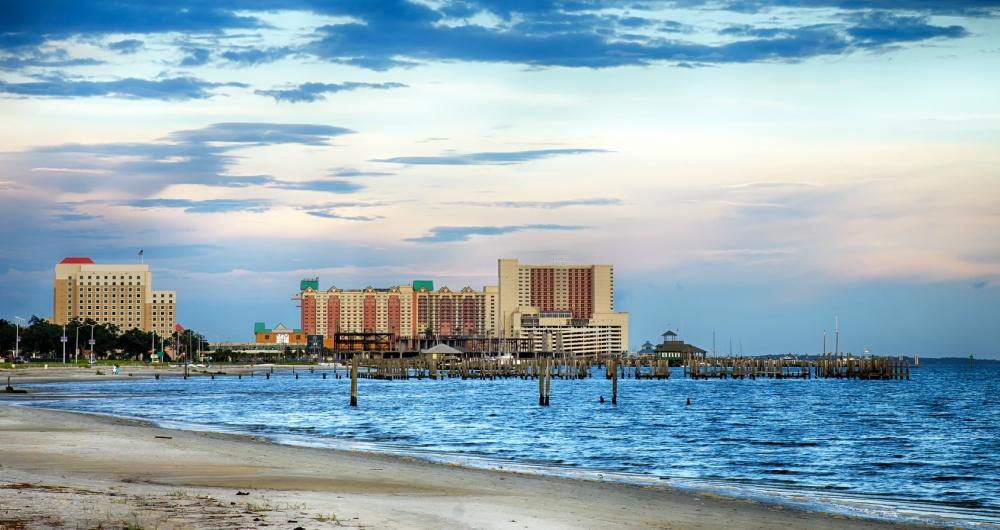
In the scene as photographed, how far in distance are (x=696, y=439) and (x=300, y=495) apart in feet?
105

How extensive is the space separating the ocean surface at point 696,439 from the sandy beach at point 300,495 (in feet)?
11.9

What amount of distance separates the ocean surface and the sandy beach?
11.9ft

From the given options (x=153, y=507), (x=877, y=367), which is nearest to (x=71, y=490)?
(x=153, y=507)

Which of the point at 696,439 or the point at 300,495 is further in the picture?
the point at 696,439

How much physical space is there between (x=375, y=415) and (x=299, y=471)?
41251mm

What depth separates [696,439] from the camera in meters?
51.0

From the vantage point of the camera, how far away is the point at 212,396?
9819 cm

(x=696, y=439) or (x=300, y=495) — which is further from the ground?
(x=300, y=495)

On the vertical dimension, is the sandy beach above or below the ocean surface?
above

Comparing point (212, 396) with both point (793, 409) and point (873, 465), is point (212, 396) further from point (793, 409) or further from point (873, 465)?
point (873, 465)

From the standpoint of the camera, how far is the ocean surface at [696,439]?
31297 millimetres

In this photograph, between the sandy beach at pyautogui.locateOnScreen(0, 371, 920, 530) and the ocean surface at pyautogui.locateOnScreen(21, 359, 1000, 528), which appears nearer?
the sandy beach at pyautogui.locateOnScreen(0, 371, 920, 530)

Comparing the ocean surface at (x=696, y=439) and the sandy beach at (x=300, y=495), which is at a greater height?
the sandy beach at (x=300, y=495)

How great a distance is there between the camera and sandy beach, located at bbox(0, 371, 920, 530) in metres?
17.8
